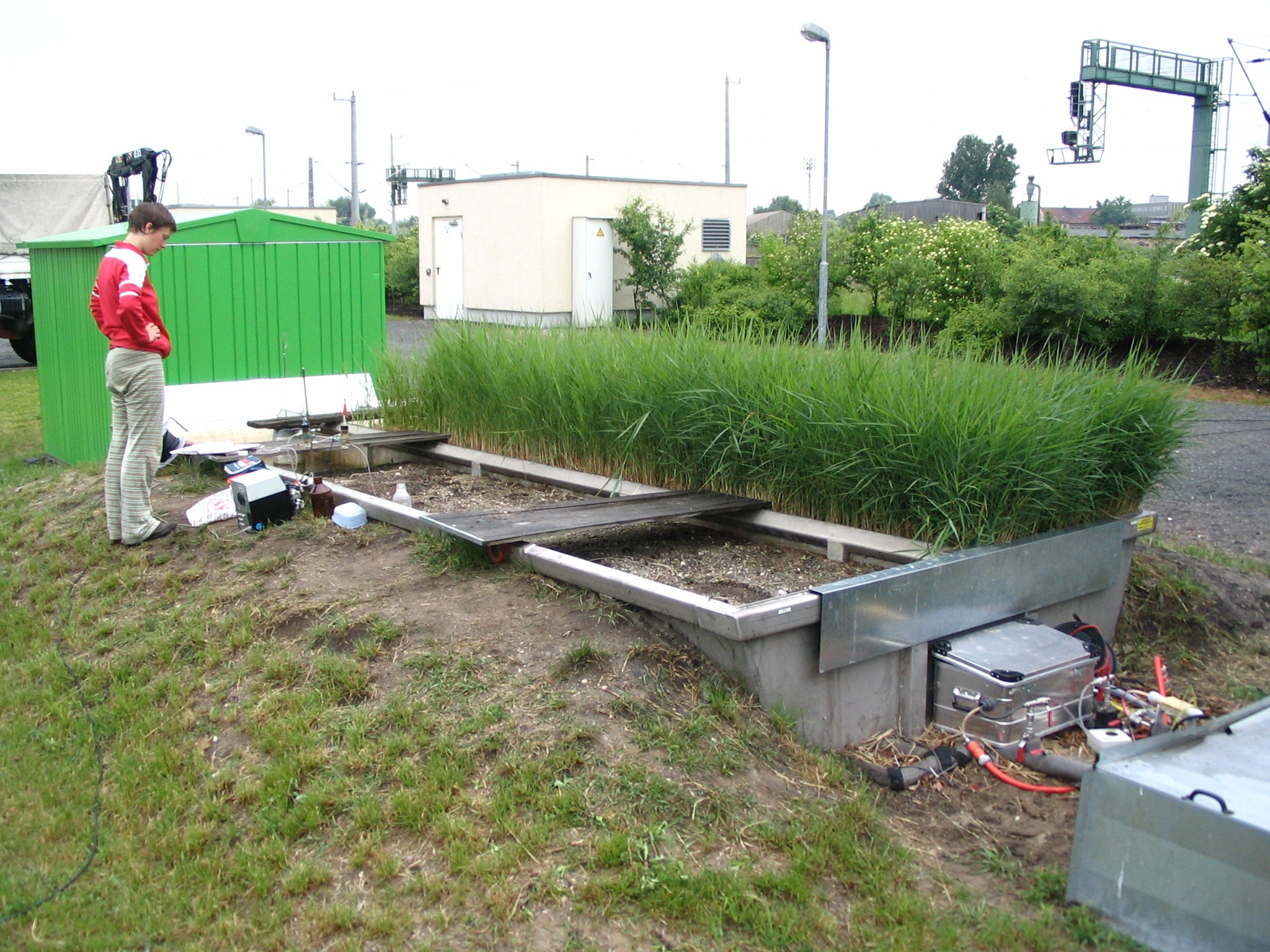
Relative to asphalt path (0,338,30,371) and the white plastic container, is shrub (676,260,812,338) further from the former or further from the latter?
asphalt path (0,338,30,371)

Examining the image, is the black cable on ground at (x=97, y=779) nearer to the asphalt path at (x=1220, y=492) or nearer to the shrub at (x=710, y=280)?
the asphalt path at (x=1220, y=492)

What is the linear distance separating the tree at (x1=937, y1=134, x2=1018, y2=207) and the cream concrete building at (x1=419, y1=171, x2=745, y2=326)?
228 ft

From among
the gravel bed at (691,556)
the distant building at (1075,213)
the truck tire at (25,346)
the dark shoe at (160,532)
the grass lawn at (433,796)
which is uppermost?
the distant building at (1075,213)

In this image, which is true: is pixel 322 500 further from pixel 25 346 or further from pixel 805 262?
pixel 805 262

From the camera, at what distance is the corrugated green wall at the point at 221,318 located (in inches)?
341

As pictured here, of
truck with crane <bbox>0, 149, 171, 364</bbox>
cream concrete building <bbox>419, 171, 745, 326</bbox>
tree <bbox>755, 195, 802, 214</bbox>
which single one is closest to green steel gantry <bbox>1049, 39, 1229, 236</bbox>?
cream concrete building <bbox>419, 171, 745, 326</bbox>

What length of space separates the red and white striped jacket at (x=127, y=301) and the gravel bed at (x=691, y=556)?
5.68ft

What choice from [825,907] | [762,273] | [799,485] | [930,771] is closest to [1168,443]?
[799,485]

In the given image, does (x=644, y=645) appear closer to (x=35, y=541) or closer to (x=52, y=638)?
(x=52, y=638)

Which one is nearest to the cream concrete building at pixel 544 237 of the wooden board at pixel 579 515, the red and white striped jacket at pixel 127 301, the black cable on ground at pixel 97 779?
the red and white striped jacket at pixel 127 301

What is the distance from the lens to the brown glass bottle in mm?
6633

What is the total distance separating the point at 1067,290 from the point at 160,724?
15201 mm

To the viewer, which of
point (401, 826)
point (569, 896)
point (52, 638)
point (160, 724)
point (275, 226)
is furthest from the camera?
point (275, 226)

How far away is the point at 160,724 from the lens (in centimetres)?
445
